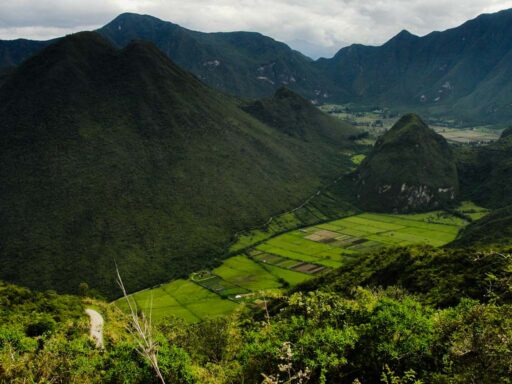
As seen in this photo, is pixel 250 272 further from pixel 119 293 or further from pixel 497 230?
pixel 497 230

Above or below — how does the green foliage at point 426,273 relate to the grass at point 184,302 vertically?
above

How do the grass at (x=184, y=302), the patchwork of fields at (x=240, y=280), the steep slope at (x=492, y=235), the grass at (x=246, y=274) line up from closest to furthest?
the grass at (x=184, y=302), the steep slope at (x=492, y=235), the patchwork of fields at (x=240, y=280), the grass at (x=246, y=274)

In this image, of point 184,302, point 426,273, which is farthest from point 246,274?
point 426,273

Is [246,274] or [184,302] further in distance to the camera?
[246,274]

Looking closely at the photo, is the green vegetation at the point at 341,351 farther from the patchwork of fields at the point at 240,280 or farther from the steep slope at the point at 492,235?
the steep slope at the point at 492,235

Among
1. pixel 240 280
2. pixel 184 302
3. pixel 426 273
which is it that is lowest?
pixel 184 302

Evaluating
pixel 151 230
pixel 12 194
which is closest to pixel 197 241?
pixel 151 230

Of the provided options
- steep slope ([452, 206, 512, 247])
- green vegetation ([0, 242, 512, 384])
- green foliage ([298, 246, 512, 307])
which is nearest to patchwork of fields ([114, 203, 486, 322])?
steep slope ([452, 206, 512, 247])

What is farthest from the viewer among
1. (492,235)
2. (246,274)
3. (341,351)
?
(246,274)

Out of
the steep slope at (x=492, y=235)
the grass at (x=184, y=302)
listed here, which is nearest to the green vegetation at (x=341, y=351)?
the grass at (x=184, y=302)

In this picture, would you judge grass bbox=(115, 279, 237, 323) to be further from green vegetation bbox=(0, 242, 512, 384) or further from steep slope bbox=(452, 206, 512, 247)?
steep slope bbox=(452, 206, 512, 247)

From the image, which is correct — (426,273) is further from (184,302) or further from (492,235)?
(184,302)
